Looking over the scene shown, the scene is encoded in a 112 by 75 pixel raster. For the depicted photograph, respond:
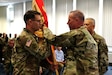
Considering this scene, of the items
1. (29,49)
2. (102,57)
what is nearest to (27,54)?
(29,49)

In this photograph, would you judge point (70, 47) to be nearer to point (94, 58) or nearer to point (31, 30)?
point (94, 58)

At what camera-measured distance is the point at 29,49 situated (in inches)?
93.3

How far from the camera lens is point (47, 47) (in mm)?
2443

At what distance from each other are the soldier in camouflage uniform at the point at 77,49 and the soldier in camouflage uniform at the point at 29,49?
149 millimetres

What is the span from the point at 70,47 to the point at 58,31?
771cm

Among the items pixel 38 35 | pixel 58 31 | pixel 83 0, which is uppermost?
pixel 83 0

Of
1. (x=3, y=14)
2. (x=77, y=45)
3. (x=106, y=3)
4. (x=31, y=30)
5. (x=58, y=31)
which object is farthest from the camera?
(x=3, y=14)

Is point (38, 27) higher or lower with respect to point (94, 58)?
higher

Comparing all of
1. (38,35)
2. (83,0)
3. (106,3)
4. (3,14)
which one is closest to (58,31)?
(83,0)

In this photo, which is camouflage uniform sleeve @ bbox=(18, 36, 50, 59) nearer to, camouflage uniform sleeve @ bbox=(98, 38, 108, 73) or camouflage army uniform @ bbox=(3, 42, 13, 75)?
camouflage uniform sleeve @ bbox=(98, 38, 108, 73)

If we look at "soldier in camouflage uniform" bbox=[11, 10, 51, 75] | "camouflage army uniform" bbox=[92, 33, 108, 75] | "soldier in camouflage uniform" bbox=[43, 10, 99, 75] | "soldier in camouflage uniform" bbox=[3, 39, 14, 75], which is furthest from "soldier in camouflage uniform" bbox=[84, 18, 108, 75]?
"soldier in camouflage uniform" bbox=[3, 39, 14, 75]

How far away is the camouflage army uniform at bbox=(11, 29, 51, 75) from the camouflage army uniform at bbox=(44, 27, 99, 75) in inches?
5.7

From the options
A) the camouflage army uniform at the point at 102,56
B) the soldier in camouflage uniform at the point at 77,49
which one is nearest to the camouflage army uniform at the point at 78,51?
the soldier in camouflage uniform at the point at 77,49

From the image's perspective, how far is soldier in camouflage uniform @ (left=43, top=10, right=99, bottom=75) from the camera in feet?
7.63
